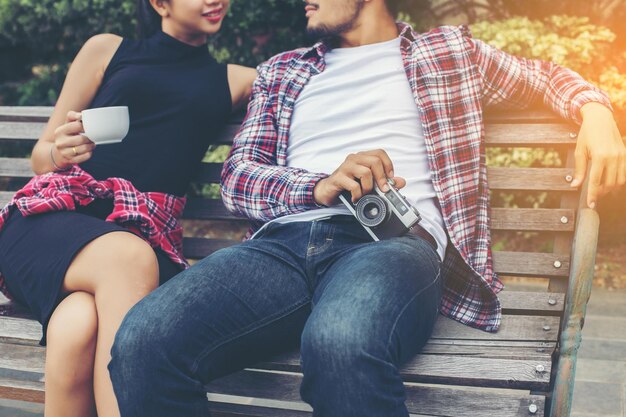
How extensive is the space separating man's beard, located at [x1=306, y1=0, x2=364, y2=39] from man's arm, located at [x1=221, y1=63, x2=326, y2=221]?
9.0 inches

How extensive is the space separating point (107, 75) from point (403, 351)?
5.28 ft

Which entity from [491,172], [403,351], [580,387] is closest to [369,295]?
[403,351]

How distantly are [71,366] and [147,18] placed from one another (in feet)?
4.95

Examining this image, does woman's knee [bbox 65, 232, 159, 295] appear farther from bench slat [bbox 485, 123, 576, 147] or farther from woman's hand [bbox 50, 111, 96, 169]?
bench slat [bbox 485, 123, 576, 147]

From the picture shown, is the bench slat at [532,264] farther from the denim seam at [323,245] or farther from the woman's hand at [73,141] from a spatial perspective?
the woman's hand at [73,141]

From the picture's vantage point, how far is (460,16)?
227 inches

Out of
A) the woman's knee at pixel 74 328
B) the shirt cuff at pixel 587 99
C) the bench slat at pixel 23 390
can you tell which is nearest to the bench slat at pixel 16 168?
the bench slat at pixel 23 390

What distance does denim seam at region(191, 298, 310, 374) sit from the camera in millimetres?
2102

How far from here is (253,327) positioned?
2.21m

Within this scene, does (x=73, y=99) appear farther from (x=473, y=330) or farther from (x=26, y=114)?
(x=473, y=330)

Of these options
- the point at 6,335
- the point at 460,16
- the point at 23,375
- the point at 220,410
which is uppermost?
the point at 460,16

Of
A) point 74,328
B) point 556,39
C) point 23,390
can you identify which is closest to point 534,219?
point 74,328

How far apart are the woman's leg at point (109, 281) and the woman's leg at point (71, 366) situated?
0.03m

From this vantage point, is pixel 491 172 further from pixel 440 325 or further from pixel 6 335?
pixel 6 335
